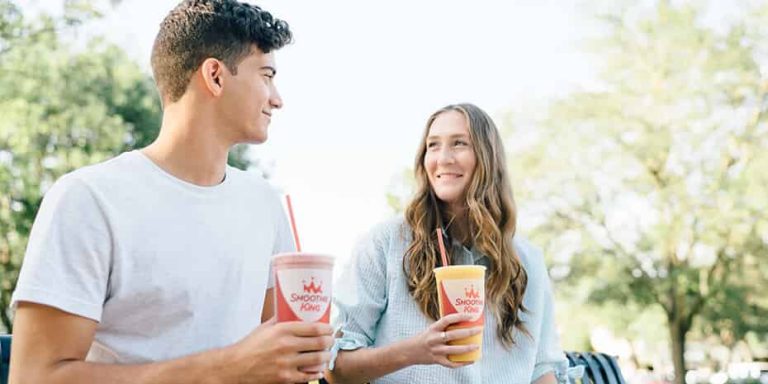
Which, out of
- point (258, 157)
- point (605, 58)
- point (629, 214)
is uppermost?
point (605, 58)

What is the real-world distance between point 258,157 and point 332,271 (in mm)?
17925

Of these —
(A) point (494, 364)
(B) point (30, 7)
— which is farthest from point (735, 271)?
(A) point (494, 364)

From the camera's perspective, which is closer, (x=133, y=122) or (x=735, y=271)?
(x=133, y=122)

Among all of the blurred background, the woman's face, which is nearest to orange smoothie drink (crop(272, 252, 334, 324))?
the woman's face

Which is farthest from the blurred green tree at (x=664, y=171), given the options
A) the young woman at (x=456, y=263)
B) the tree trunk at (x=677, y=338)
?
the young woman at (x=456, y=263)

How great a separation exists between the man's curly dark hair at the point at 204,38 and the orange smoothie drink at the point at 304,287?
499 millimetres

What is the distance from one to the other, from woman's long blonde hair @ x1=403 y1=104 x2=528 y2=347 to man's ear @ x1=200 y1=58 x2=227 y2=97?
120 cm

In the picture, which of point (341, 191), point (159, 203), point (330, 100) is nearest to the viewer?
point (159, 203)

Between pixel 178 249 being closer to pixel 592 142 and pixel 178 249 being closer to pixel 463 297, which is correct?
pixel 463 297

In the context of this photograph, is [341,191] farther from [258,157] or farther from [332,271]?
[332,271]

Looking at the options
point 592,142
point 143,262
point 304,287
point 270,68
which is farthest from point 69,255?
point 592,142

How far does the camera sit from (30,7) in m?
16.5

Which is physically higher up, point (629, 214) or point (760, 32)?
point (760, 32)

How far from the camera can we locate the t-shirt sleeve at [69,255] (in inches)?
70.4
